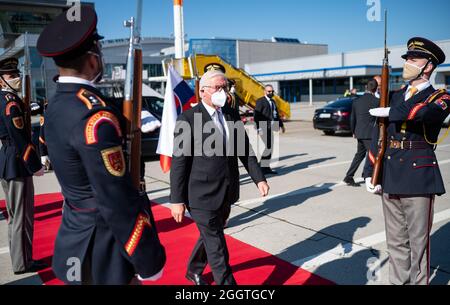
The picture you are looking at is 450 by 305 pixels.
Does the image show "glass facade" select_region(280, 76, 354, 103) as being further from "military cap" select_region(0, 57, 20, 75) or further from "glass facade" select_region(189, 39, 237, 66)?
"military cap" select_region(0, 57, 20, 75)

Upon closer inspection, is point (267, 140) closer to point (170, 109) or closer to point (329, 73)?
point (170, 109)

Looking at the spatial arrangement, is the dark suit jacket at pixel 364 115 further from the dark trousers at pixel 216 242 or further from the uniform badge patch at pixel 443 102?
the dark trousers at pixel 216 242

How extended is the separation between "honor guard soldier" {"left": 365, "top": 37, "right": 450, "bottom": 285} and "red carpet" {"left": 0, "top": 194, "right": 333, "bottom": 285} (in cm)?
83

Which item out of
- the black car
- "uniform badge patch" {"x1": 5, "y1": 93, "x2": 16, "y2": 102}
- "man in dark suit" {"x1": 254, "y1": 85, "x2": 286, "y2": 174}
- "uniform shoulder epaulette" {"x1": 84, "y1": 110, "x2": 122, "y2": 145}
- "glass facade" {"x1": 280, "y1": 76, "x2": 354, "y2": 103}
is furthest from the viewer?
"glass facade" {"x1": 280, "y1": 76, "x2": 354, "y2": 103}

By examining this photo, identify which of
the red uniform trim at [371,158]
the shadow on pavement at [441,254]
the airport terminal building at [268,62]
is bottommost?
the shadow on pavement at [441,254]

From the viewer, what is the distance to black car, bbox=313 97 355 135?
15.5 metres

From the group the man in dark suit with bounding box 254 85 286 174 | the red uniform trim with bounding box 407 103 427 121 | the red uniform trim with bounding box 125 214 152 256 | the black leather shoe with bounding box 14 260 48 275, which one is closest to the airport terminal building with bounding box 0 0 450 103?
the man in dark suit with bounding box 254 85 286 174

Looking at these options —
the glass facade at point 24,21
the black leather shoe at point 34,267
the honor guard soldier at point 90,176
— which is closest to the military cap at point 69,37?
the honor guard soldier at point 90,176

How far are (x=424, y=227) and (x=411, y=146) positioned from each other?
69cm

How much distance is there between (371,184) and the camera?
11.9 ft

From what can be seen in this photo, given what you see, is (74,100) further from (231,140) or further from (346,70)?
(346,70)

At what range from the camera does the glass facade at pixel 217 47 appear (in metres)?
61.8

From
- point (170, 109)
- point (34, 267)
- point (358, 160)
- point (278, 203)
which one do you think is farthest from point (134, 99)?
Answer: point (358, 160)

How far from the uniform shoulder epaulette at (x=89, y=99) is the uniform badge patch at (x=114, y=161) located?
234 mm
